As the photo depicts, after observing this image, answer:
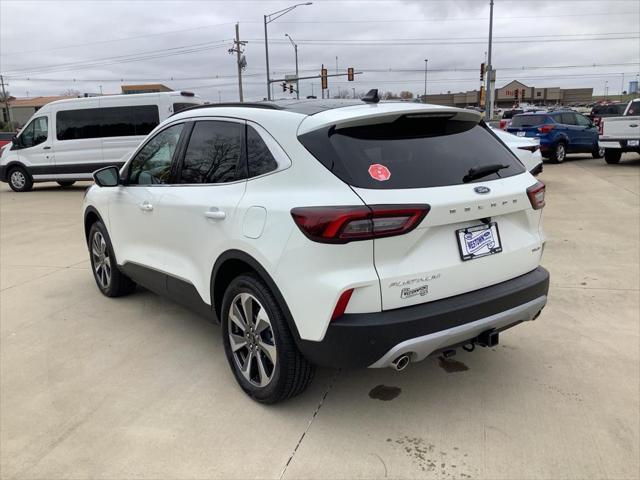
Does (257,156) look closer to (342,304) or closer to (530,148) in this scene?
(342,304)

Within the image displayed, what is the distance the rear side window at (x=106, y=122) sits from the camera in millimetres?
13578

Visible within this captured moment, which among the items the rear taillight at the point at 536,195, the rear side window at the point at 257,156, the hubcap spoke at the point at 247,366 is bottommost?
the hubcap spoke at the point at 247,366

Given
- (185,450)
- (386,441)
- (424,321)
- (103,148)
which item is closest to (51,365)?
(185,450)

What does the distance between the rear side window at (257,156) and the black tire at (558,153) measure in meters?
16.1

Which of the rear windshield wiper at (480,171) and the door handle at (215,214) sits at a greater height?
the rear windshield wiper at (480,171)

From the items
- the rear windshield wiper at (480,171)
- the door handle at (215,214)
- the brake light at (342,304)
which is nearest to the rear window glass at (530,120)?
the rear windshield wiper at (480,171)

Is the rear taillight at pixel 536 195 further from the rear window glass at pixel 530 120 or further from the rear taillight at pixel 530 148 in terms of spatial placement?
the rear window glass at pixel 530 120

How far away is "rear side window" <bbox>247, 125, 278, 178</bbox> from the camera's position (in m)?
2.92

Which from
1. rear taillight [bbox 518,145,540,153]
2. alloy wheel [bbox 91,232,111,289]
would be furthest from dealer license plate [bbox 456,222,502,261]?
rear taillight [bbox 518,145,540,153]

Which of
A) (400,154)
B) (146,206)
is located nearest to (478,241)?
(400,154)

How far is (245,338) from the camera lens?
3.16 m

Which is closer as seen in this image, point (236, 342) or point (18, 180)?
point (236, 342)

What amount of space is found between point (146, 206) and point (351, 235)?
7.08 ft

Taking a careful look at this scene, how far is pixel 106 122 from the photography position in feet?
45.5
